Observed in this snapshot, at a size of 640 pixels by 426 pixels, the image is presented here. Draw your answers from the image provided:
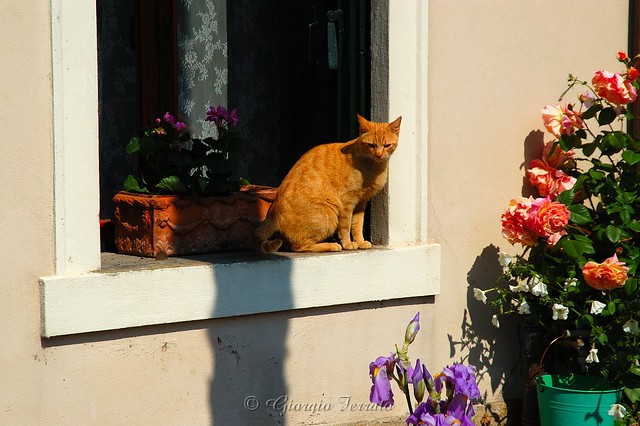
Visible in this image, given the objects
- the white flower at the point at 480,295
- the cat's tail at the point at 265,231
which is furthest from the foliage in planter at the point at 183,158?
the white flower at the point at 480,295

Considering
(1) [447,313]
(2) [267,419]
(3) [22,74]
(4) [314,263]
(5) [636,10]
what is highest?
(5) [636,10]

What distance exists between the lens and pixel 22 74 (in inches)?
138

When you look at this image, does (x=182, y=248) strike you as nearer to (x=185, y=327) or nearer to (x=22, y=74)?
(x=185, y=327)

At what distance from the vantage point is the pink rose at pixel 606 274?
413 cm

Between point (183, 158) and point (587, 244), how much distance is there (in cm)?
183

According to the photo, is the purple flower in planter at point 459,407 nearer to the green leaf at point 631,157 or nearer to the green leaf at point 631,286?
the green leaf at point 631,286

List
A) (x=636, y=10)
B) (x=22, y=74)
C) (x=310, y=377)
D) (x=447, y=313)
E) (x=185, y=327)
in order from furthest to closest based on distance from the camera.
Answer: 1. (x=636, y=10)
2. (x=447, y=313)
3. (x=310, y=377)
4. (x=185, y=327)
5. (x=22, y=74)

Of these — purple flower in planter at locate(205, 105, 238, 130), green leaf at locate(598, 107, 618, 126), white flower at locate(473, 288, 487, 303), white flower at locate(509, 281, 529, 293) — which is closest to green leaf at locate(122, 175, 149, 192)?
purple flower in planter at locate(205, 105, 238, 130)

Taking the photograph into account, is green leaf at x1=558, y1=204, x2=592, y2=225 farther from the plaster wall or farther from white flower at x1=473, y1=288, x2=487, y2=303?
white flower at x1=473, y1=288, x2=487, y2=303

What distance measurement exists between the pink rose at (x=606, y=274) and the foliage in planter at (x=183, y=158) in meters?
1.61

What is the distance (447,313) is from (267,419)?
3.36 ft

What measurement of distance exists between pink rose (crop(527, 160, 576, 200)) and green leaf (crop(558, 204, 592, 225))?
0.20 meters

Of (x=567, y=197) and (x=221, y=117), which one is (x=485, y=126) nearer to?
(x=567, y=197)

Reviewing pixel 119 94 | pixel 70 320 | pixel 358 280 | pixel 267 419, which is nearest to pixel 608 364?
pixel 358 280
